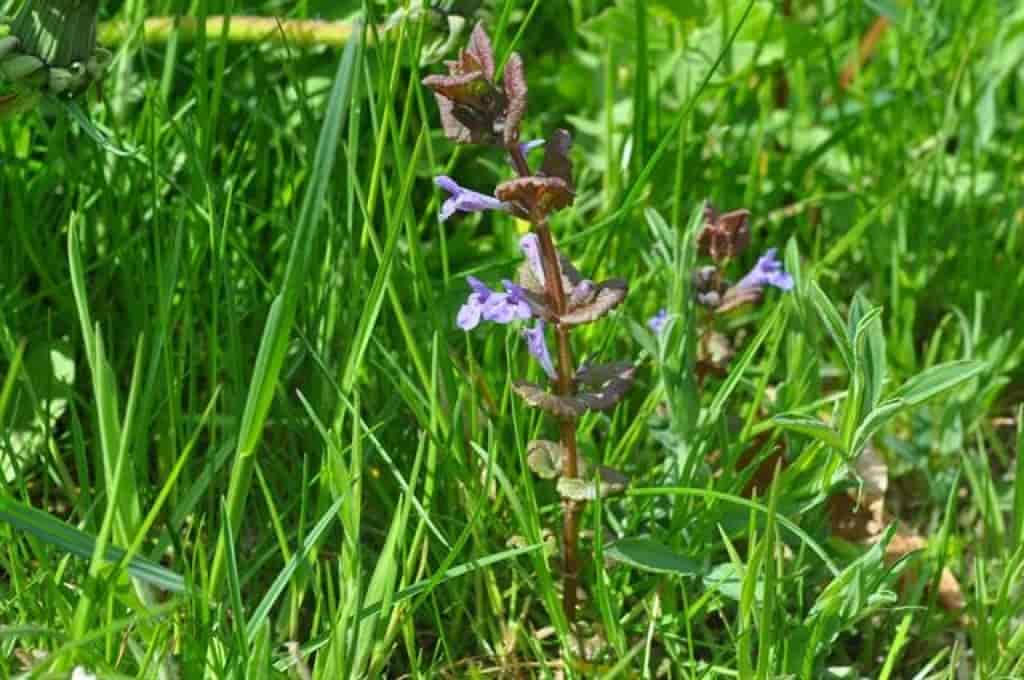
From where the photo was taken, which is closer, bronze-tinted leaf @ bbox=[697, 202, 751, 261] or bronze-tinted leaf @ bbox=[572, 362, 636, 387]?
bronze-tinted leaf @ bbox=[572, 362, 636, 387]

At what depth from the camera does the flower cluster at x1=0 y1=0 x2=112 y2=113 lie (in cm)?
177

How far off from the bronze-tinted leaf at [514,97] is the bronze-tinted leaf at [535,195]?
5cm

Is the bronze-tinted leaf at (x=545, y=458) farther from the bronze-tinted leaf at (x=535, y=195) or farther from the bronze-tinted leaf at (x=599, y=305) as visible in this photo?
the bronze-tinted leaf at (x=535, y=195)

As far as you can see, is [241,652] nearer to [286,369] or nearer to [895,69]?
[286,369]

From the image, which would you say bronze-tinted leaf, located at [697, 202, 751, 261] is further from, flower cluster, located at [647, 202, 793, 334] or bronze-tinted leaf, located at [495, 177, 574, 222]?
bronze-tinted leaf, located at [495, 177, 574, 222]

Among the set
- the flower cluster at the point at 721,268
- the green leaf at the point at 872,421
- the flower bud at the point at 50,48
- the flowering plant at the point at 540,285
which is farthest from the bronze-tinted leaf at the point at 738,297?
the flower bud at the point at 50,48

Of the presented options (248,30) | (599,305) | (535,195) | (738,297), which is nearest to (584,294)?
(599,305)

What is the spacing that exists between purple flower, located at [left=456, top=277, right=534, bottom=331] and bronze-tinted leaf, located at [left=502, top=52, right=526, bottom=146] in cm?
18

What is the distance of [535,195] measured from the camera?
178 cm

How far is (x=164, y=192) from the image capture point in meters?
2.39

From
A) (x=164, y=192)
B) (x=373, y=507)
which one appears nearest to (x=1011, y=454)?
(x=373, y=507)

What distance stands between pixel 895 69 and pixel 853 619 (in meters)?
1.52

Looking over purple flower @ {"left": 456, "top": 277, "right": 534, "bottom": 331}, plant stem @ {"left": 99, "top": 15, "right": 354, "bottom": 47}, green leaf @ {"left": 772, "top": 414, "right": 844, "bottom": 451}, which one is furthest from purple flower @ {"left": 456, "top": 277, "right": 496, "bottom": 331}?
plant stem @ {"left": 99, "top": 15, "right": 354, "bottom": 47}

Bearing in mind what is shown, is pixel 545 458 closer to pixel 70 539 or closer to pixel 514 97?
pixel 514 97
